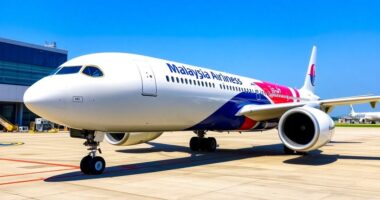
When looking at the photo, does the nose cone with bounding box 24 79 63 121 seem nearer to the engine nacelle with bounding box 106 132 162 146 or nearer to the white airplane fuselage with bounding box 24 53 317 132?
the white airplane fuselage with bounding box 24 53 317 132

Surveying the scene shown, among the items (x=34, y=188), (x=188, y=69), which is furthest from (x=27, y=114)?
(x=34, y=188)

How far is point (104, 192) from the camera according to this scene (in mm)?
7352

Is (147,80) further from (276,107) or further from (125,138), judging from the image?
(276,107)

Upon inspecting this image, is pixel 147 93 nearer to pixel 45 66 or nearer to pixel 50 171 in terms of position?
pixel 50 171

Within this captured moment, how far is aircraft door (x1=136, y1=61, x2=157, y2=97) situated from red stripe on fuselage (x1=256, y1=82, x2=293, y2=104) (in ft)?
27.3

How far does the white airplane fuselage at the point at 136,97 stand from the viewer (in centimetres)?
920

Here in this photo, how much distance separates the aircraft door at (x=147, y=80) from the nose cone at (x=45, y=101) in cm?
240

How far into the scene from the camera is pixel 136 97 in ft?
33.9

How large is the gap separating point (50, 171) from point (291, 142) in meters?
7.65

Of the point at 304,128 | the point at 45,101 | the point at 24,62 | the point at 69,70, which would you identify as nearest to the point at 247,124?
the point at 304,128

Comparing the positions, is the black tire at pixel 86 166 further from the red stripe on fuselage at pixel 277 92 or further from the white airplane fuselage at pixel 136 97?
the red stripe on fuselage at pixel 277 92

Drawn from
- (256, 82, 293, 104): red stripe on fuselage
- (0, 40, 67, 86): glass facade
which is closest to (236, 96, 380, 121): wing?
(256, 82, 293, 104): red stripe on fuselage

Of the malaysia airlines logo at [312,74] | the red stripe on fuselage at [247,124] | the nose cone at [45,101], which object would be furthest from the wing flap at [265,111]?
the malaysia airlines logo at [312,74]

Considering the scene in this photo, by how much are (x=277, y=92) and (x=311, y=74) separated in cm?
804
